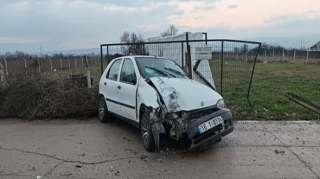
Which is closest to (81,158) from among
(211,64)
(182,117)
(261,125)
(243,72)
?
(182,117)

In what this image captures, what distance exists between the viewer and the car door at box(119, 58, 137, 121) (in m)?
6.03

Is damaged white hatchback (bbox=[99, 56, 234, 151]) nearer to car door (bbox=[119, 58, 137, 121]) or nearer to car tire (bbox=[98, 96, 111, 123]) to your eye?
car door (bbox=[119, 58, 137, 121])

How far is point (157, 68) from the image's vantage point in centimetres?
642

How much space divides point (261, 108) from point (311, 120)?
4.59 ft

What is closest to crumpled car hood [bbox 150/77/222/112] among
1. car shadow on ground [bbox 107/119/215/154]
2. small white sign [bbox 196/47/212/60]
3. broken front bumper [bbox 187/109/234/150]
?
broken front bumper [bbox 187/109/234/150]

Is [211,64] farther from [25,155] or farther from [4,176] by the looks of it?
[4,176]

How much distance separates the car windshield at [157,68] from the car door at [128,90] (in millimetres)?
201

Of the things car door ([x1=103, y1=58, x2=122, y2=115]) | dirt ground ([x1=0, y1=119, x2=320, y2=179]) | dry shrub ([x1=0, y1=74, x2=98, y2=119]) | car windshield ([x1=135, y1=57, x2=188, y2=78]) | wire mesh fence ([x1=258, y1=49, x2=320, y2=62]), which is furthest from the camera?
wire mesh fence ([x1=258, y1=49, x2=320, y2=62])

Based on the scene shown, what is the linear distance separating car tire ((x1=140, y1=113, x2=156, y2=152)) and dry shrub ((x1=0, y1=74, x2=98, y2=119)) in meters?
2.91

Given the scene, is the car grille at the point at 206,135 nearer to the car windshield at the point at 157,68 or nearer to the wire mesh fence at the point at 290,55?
the car windshield at the point at 157,68

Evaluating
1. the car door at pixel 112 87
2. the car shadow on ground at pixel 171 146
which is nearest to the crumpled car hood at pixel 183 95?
the car shadow on ground at pixel 171 146

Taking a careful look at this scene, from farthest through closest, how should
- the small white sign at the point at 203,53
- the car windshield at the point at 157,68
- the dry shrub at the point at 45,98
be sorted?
the small white sign at the point at 203,53 < the dry shrub at the point at 45,98 < the car windshield at the point at 157,68

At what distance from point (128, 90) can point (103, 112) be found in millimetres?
1586

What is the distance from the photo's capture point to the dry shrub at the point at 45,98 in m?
8.07
